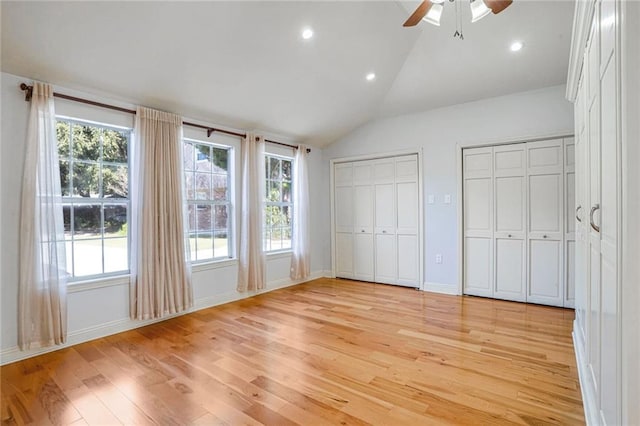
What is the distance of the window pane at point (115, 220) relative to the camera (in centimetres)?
318

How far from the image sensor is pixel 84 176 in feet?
9.92

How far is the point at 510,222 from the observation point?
410 cm

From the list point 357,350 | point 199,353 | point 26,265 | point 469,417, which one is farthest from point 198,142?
point 469,417

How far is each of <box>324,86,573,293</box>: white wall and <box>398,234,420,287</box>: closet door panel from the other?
7.6 inches

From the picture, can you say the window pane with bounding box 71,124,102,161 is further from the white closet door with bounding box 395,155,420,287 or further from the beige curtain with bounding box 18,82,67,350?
the white closet door with bounding box 395,155,420,287

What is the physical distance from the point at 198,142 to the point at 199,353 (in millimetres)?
2430

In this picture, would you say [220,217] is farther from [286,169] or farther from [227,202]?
[286,169]

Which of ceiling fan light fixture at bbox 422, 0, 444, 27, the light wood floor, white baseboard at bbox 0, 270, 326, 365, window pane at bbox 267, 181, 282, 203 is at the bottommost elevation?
the light wood floor

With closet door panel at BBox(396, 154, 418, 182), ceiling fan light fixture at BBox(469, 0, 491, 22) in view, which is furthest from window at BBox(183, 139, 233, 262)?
ceiling fan light fixture at BBox(469, 0, 491, 22)

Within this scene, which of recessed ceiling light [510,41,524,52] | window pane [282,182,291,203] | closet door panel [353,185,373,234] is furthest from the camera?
closet door panel [353,185,373,234]

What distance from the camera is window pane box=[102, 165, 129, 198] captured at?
316 cm

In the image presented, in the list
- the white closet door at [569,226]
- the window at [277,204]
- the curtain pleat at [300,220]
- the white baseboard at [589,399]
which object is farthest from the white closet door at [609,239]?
the curtain pleat at [300,220]

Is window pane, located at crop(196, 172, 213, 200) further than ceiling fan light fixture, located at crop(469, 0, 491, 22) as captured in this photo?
Yes

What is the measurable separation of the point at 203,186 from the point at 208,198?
0.16 m
